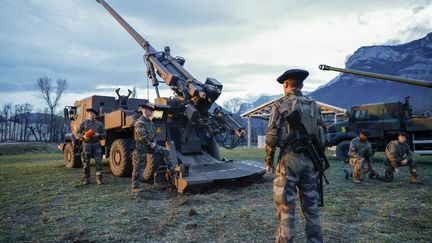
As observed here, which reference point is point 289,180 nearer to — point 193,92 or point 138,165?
point 138,165

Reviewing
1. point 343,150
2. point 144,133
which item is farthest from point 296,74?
point 343,150

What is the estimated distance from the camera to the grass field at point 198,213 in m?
3.84

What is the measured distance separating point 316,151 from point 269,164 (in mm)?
519

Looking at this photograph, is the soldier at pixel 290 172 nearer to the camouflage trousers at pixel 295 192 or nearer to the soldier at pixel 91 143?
the camouflage trousers at pixel 295 192

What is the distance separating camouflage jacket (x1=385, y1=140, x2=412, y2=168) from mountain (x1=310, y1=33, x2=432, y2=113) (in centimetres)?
4651

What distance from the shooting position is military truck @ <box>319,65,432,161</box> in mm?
11695

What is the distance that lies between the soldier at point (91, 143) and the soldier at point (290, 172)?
5.40m

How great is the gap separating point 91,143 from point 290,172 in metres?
5.82

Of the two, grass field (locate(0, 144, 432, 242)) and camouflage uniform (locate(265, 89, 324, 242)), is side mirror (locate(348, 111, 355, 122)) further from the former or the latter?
camouflage uniform (locate(265, 89, 324, 242))

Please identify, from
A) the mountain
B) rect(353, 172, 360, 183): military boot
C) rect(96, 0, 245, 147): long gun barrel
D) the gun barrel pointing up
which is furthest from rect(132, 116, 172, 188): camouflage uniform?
the mountain

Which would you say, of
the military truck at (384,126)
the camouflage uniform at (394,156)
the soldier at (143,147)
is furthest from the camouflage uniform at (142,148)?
the military truck at (384,126)

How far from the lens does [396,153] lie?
25.4 ft

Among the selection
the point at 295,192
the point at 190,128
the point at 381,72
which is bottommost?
Result: the point at 295,192

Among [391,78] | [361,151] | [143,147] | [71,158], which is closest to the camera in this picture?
[143,147]
